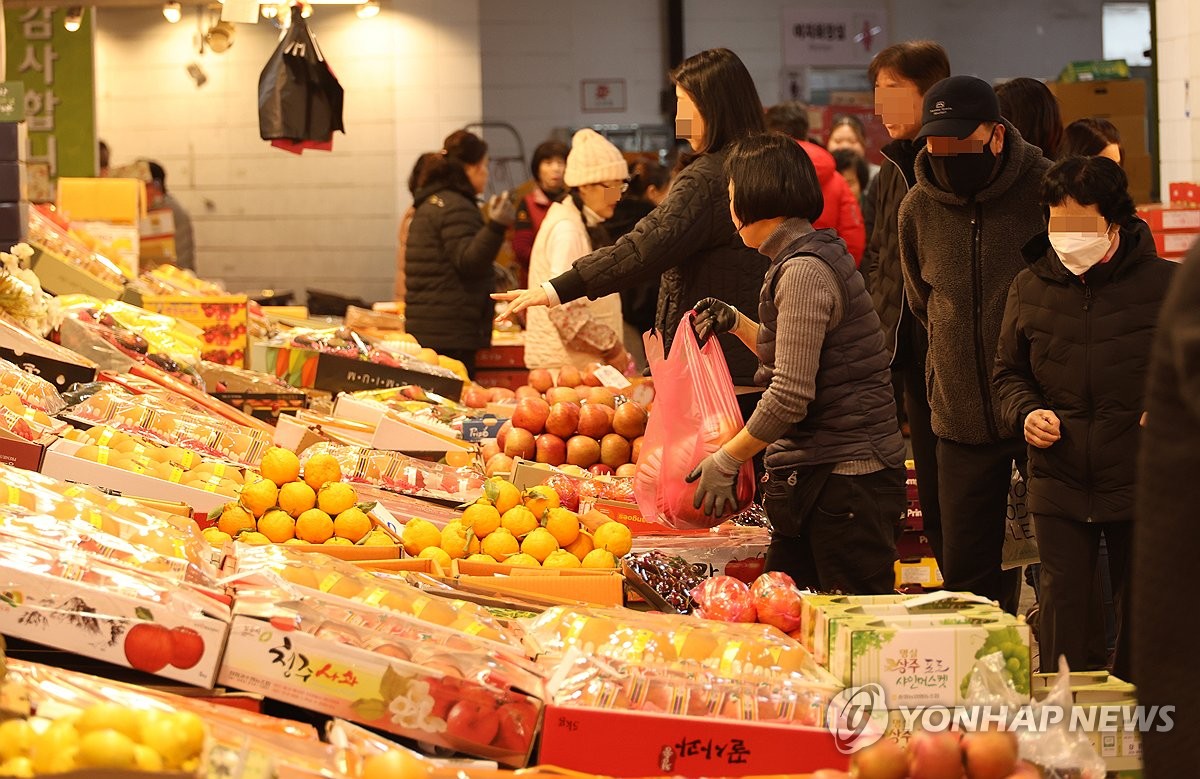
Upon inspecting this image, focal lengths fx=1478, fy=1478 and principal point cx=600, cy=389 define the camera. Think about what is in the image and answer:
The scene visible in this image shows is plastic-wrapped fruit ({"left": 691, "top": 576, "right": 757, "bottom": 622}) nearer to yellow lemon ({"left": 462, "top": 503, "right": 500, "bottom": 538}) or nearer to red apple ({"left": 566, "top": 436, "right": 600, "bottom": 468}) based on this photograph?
yellow lemon ({"left": 462, "top": 503, "right": 500, "bottom": 538})

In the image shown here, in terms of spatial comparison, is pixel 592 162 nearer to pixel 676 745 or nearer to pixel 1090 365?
pixel 1090 365

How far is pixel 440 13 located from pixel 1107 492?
8940mm

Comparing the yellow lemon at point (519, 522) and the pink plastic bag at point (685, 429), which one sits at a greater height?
the pink plastic bag at point (685, 429)

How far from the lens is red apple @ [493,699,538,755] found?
2334 millimetres

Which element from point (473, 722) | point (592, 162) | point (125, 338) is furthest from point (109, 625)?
point (592, 162)

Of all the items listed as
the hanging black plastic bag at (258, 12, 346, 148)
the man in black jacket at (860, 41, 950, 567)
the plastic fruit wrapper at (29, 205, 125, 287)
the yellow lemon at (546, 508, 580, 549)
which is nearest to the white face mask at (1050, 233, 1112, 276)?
the man in black jacket at (860, 41, 950, 567)

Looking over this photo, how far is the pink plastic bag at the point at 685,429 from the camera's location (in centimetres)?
342

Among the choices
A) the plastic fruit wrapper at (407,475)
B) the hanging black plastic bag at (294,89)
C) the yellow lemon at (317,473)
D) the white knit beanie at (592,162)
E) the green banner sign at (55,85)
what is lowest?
the plastic fruit wrapper at (407,475)

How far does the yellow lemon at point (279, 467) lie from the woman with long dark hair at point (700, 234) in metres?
0.83

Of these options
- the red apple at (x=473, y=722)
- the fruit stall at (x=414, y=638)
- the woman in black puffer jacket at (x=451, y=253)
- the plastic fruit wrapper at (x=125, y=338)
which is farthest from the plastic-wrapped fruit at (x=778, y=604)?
the woman in black puffer jacket at (x=451, y=253)

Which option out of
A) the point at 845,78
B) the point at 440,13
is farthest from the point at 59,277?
the point at 845,78

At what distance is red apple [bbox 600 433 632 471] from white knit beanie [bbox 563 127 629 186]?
1.68 meters

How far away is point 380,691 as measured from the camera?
232cm

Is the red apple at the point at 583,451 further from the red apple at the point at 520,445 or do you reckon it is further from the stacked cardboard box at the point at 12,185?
the stacked cardboard box at the point at 12,185
